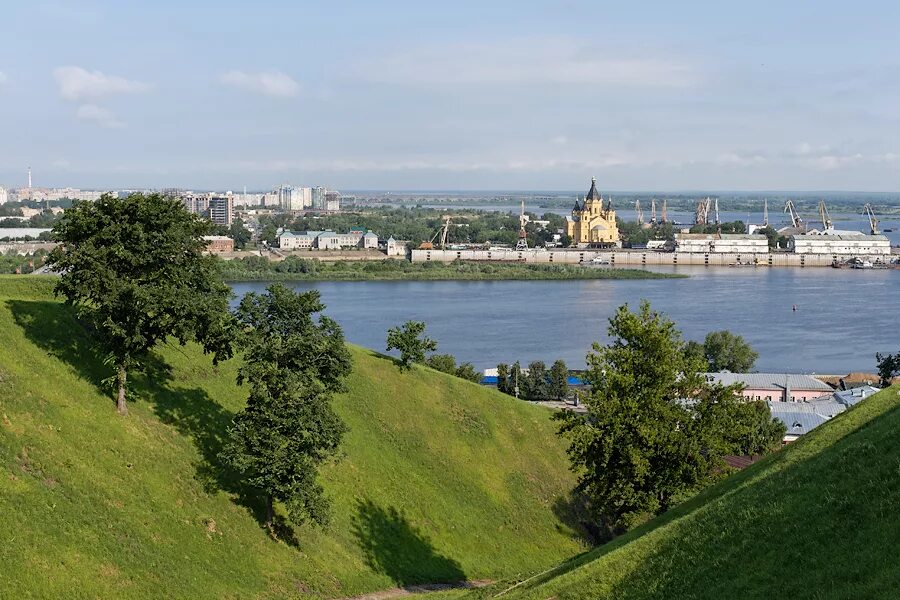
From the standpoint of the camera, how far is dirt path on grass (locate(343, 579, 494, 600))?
11.9 meters

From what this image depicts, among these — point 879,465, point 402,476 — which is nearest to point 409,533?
point 402,476

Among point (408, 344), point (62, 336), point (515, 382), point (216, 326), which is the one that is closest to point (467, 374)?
point (515, 382)

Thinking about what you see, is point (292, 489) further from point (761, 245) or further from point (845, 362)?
point (761, 245)

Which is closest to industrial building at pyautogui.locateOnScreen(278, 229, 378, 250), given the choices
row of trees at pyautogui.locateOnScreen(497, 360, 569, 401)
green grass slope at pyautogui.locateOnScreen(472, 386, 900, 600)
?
row of trees at pyautogui.locateOnScreen(497, 360, 569, 401)

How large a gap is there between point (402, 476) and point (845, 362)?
80.5ft

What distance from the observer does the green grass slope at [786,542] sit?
583 cm

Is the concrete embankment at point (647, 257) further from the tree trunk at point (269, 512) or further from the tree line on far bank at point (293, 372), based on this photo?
the tree trunk at point (269, 512)

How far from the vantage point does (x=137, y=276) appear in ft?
41.7

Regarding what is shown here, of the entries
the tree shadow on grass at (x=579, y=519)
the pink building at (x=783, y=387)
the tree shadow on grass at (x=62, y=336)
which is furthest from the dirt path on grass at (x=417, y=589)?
the pink building at (x=783, y=387)

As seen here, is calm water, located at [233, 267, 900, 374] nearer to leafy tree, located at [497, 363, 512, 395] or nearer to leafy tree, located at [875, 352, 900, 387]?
leafy tree, located at [875, 352, 900, 387]

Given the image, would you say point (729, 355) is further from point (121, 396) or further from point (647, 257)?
point (647, 257)

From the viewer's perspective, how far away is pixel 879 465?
6762mm

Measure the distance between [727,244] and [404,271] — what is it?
1254 inches

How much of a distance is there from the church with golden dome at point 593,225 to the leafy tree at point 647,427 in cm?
7770
